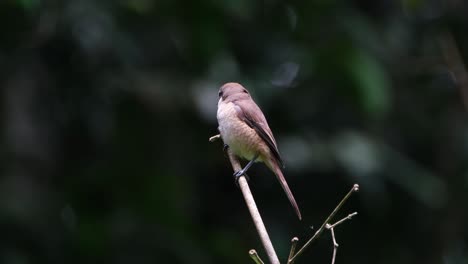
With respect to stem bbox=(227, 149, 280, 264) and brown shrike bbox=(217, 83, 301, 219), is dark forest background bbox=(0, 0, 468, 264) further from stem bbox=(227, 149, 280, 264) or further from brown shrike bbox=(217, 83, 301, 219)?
stem bbox=(227, 149, 280, 264)

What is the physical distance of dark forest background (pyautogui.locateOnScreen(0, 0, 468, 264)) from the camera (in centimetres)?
750

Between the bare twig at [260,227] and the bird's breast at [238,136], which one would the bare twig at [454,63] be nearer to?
the bird's breast at [238,136]

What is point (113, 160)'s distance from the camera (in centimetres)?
788

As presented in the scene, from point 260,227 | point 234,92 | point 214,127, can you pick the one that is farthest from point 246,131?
point 214,127

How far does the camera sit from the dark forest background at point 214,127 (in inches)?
295

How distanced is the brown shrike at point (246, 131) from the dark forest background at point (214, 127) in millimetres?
2219

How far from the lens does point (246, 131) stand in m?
5.01

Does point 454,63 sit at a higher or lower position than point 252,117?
higher

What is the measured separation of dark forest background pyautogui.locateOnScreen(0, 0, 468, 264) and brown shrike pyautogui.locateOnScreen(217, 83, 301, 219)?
2.22 metres

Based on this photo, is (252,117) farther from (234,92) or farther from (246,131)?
(234,92)

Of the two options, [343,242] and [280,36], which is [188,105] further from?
[343,242]

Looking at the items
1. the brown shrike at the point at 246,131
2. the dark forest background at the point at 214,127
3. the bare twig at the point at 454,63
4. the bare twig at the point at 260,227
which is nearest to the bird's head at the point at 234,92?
the brown shrike at the point at 246,131

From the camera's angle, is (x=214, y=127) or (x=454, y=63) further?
(x=214, y=127)

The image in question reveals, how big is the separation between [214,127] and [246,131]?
10.4 ft
